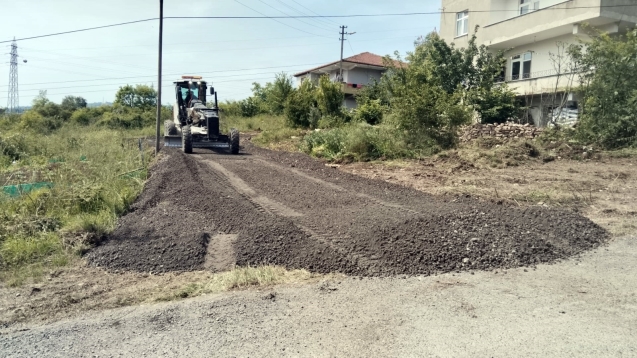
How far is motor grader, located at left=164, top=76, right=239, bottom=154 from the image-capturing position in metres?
18.5

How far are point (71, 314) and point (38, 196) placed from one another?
15.6ft

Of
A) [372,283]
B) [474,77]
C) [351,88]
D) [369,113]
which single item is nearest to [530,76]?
[474,77]

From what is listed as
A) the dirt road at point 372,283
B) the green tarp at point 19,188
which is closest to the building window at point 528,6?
the dirt road at point 372,283

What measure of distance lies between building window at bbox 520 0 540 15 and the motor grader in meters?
17.5

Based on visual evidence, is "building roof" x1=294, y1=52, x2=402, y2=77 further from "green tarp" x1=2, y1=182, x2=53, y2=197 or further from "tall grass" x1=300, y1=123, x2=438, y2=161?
"green tarp" x1=2, y1=182, x2=53, y2=197

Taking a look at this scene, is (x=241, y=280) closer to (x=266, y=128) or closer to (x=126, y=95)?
(x=266, y=128)

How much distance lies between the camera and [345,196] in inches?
396

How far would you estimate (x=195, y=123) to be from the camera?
19.4 m

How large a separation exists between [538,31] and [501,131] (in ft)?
23.3

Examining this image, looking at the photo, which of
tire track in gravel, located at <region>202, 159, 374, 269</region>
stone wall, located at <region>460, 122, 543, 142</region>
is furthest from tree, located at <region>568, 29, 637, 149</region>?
tire track in gravel, located at <region>202, 159, 374, 269</region>

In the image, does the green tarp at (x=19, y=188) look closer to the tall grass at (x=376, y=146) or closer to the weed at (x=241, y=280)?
the weed at (x=241, y=280)

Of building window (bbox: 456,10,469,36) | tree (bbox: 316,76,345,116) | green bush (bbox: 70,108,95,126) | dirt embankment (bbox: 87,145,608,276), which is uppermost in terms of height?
building window (bbox: 456,10,469,36)

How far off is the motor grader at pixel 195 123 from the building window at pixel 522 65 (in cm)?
1626

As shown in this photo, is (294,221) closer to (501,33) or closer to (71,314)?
(71,314)
